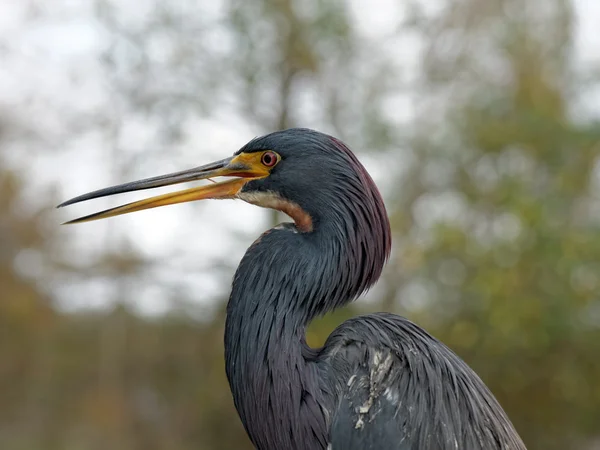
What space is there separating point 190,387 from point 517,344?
618 cm

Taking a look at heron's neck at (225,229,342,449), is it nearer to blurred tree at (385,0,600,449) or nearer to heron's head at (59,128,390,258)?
heron's head at (59,128,390,258)

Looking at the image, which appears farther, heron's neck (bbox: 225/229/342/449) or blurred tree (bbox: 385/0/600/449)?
blurred tree (bbox: 385/0/600/449)

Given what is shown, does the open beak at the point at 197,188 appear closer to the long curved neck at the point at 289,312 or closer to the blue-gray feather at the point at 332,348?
the blue-gray feather at the point at 332,348

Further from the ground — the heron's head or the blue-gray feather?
the heron's head

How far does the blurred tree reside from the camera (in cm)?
1143

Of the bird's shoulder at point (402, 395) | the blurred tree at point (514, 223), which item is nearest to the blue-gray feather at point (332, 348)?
the bird's shoulder at point (402, 395)

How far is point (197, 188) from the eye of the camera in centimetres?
333

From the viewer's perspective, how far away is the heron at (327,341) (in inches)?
114

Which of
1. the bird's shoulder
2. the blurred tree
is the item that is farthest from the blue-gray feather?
the blurred tree

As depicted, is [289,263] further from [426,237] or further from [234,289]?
[426,237]

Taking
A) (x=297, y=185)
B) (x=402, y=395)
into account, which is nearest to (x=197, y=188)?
(x=297, y=185)

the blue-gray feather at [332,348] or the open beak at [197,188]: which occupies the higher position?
the open beak at [197,188]

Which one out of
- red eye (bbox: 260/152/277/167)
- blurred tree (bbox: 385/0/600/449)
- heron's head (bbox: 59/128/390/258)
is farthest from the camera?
blurred tree (bbox: 385/0/600/449)

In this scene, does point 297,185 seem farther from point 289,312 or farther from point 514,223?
point 514,223
